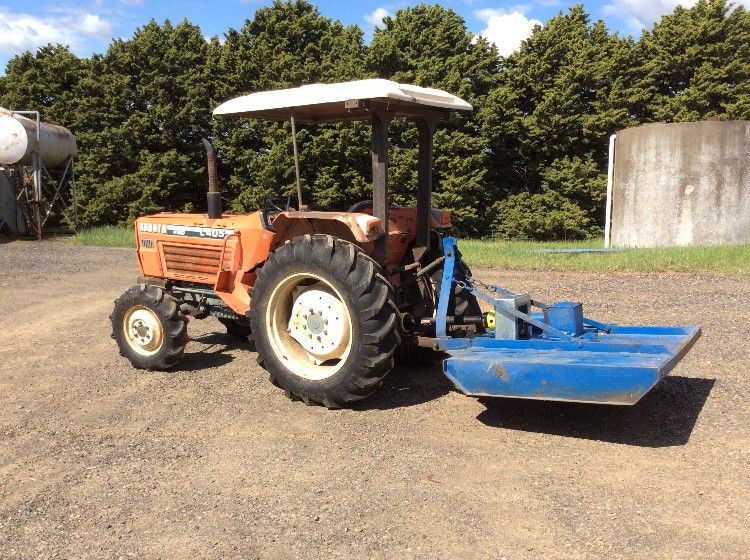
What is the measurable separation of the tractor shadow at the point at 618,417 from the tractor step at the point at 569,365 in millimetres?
479

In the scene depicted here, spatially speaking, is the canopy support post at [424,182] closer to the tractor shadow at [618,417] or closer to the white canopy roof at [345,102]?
the white canopy roof at [345,102]

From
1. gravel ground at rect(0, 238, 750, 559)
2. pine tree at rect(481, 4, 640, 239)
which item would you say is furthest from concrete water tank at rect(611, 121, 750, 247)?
gravel ground at rect(0, 238, 750, 559)

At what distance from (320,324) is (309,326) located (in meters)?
0.10

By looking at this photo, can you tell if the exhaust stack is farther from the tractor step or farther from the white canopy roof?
the tractor step

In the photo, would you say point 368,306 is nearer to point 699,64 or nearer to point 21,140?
point 21,140

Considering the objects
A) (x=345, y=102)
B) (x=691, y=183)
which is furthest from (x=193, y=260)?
(x=691, y=183)

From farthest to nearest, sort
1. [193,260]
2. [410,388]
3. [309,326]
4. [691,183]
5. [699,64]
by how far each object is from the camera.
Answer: [699,64]
[691,183]
[193,260]
[410,388]
[309,326]

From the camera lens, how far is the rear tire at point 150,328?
623 centimetres

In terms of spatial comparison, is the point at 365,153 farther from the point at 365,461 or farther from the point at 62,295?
the point at 365,461

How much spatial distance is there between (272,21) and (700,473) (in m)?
27.4

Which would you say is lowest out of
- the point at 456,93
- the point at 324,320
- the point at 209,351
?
the point at 209,351

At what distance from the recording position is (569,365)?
4.26 meters

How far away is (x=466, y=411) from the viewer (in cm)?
522

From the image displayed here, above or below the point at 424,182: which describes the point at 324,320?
below
